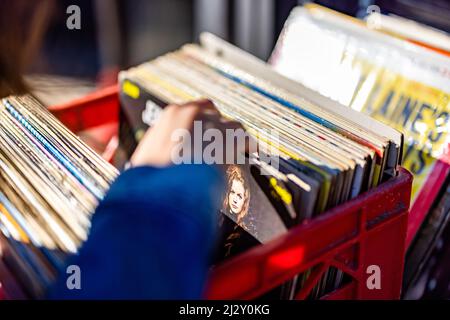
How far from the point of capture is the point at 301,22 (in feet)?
4.55

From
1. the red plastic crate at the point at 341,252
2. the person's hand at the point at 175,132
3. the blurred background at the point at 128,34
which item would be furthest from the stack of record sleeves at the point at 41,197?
the blurred background at the point at 128,34

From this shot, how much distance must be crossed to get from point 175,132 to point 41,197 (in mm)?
226

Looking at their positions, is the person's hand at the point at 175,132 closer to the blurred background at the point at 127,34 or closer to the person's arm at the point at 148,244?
the person's arm at the point at 148,244

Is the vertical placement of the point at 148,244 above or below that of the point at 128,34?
above

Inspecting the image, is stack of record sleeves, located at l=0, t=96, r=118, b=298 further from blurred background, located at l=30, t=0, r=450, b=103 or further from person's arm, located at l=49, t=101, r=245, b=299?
blurred background, located at l=30, t=0, r=450, b=103

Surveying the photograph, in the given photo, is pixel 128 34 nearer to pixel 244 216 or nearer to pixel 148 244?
pixel 244 216

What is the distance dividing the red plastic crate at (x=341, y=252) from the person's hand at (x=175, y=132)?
→ 0.51 feet

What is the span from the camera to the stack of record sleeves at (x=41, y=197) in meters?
0.84

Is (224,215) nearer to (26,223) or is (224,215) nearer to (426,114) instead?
(26,223)

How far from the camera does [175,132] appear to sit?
826 millimetres

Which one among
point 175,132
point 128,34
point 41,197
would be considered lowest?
point 128,34

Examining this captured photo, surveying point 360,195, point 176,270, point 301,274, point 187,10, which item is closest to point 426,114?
point 360,195

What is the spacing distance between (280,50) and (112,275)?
0.87 meters

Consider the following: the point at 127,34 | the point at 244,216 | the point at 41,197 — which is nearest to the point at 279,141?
the point at 244,216
